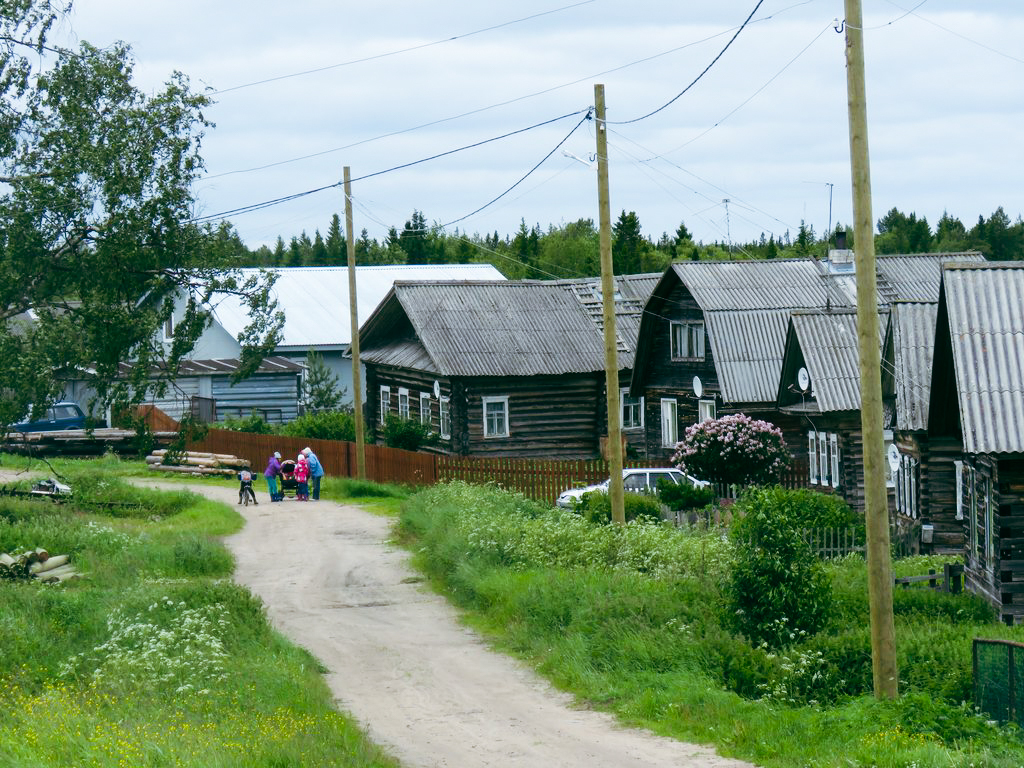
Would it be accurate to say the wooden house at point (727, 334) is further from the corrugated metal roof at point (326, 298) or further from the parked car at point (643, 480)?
the corrugated metal roof at point (326, 298)

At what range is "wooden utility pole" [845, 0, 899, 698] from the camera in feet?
42.6

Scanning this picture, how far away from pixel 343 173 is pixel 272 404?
65.3ft

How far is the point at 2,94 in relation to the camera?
22562mm

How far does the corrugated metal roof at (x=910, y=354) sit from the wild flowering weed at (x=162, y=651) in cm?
1505

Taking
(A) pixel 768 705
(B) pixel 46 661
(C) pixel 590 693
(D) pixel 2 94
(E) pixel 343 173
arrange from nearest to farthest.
A: (A) pixel 768 705
(C) pixel 590 693
(B) pixel 46 661
(D) pixel 2 94
(E) pixel 343 173

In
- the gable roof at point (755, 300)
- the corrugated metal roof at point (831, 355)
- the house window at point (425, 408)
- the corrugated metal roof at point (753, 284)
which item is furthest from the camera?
the house window at point (425, 408)

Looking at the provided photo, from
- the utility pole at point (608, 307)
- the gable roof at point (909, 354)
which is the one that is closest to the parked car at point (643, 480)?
the gable roof at point (909, 354)

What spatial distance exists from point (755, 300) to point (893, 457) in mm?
10453

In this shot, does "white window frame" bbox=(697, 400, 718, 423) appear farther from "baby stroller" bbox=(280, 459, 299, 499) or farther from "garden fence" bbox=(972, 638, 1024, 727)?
"garden fence" bbox=(972, 638, 1024, 727)

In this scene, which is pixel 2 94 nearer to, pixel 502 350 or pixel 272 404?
pixel 502 350

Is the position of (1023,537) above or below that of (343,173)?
below

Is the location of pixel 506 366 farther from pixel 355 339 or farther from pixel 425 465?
pixel 425 465

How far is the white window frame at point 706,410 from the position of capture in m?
37.5

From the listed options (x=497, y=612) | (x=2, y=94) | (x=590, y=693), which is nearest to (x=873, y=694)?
(x=590, y=693)
